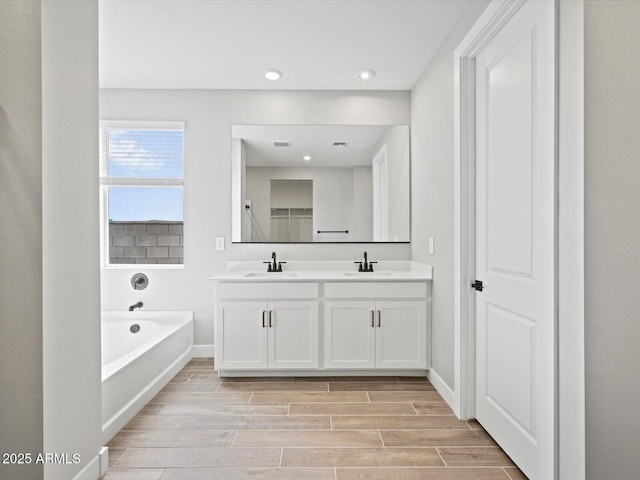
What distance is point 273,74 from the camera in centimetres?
326

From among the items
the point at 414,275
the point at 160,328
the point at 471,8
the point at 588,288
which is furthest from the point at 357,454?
the point at 471,8

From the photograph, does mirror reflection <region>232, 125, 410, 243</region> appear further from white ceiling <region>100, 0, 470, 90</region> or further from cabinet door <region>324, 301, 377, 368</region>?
cabinet door <region>324, 301, 377, 368</region>

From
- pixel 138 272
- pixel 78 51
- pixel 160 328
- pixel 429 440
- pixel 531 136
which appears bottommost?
pixel 429 440

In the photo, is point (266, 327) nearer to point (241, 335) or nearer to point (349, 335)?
point (241, 335)

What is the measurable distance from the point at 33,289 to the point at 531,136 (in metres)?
2.09

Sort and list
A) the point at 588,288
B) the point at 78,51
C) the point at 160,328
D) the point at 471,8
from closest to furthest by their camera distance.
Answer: the point at 588,288
the point at 78,51
the point at 471,8
the point at 160,328

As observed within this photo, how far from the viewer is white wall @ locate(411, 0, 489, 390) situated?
8.50ft

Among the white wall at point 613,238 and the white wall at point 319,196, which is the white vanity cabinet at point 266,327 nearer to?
the white wall at point 319,196

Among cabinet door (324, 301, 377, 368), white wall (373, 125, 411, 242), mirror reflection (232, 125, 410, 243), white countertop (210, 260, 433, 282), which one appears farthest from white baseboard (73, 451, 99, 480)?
white wall (373, 125, 411, 242)

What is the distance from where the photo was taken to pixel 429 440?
2.14 m

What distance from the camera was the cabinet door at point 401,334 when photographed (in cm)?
307

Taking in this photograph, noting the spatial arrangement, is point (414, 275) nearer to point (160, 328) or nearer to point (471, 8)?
point (471, 8)

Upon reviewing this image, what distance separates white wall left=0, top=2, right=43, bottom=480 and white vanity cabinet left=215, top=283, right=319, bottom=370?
66.9 inches

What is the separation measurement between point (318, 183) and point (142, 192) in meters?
1.66
